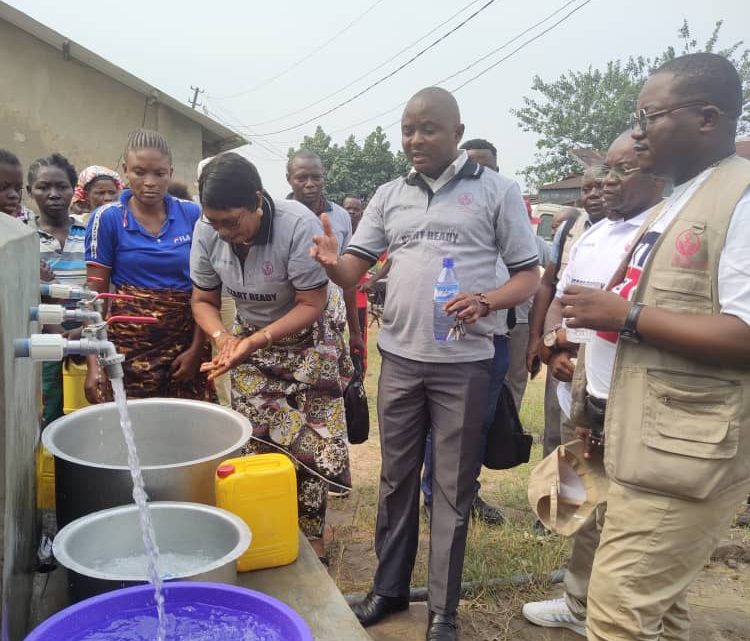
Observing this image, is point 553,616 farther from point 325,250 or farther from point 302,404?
point 325,250

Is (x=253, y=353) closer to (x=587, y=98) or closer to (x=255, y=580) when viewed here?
(x=255, y=580)

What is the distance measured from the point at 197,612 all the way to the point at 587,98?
118 ft

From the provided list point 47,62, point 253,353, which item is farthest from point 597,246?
point 47,62

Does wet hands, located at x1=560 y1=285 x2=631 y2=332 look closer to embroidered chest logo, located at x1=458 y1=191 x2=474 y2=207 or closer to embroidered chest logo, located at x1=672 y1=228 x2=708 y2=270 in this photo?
embroidered chest logo, located at x1=672 y1=228 x2=708 y2=270

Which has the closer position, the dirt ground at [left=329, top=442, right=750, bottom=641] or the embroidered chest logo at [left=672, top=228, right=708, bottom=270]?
the embroidered chest logo at [left=672, top=228, right=708, bottom=270]

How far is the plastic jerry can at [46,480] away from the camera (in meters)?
1.93

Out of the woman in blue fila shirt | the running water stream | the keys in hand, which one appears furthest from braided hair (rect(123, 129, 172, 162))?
the running water stream

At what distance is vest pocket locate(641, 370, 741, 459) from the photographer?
153 cm

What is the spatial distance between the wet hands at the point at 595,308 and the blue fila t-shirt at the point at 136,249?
176 centimetres

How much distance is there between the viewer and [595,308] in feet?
5.49

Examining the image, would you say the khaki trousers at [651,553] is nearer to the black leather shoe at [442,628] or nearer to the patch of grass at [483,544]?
the black leather shoe at [442,628]

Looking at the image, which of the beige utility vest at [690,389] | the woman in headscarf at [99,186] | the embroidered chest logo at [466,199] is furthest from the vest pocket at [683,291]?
the woman in headscarf at [99,186]

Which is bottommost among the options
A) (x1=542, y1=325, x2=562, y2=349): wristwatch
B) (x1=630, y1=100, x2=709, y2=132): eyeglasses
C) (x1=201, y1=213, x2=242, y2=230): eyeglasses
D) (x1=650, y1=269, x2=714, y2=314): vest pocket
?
(x1=542, y1=325, x2=562, y2=349): wristwatch

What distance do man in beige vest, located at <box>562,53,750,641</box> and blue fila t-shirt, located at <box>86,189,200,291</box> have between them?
1.79 metres
